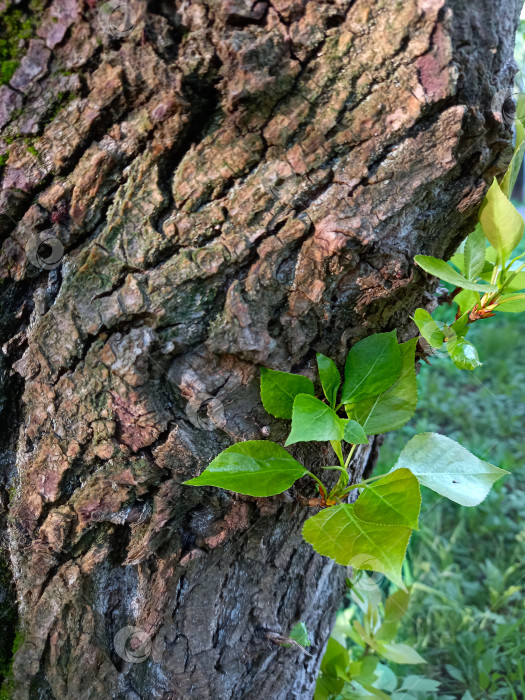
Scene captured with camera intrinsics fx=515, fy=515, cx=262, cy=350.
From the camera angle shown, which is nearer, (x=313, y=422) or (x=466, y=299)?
(x=313, y=422)

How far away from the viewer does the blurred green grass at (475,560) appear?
1929 millimetres

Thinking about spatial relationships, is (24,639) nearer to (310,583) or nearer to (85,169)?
(310,583)

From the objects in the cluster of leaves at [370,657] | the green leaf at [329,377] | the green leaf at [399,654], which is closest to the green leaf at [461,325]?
the green leaf at [329,377]

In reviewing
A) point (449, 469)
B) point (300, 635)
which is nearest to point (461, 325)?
point (449, 469)

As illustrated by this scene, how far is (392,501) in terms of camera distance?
2.35ft

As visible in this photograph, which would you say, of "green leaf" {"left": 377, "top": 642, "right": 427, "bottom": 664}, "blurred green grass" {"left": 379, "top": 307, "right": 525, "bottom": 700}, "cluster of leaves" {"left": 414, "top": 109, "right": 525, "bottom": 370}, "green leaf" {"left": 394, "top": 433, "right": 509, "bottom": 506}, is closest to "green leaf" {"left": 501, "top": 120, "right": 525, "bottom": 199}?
"cluster of leaves" {"left": 414, "top": 109, "right": 525, "bottom": 370}

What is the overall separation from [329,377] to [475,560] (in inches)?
79.3

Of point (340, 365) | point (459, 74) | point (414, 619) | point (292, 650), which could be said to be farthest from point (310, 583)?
point (414, 619)

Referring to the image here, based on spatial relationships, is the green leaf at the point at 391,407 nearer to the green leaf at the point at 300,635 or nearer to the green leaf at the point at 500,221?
the green leaf at the point at 500,221

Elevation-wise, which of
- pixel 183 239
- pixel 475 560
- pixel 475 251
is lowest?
pixel 475 560

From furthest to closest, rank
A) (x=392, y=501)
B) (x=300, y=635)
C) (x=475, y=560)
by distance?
(x=475, y=560) → (x=300, y=635) → (x=392, y=501)

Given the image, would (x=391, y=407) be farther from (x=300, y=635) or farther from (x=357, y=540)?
(x=300, y=635)

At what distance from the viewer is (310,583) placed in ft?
3.34

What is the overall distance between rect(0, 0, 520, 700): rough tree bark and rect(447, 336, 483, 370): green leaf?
0.33ft
